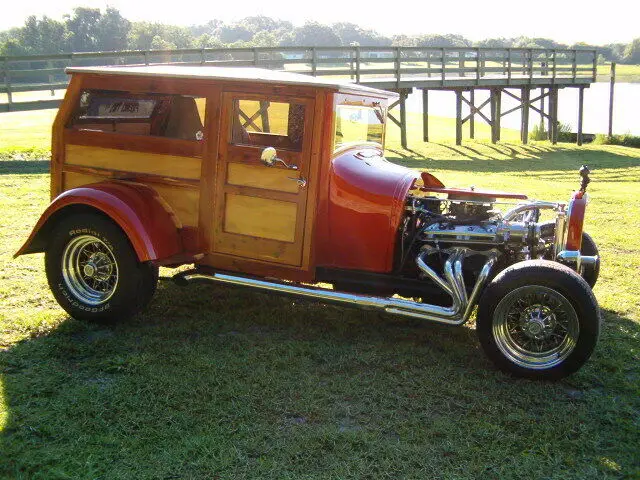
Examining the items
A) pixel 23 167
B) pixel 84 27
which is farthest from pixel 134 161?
pixel 84 27

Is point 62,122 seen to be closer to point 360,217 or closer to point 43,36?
point 360,217

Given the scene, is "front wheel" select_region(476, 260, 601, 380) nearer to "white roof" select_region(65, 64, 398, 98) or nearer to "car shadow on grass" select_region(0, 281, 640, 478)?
"car shadow on grass" select_region(0, 281, 640, 478)

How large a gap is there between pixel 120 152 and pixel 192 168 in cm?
67

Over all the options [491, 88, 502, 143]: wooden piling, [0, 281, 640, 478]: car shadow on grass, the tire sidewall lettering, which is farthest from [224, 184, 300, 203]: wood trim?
[491, 88, 502, 143]: wooden piling

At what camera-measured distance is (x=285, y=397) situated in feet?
13.7

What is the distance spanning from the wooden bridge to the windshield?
40.2 ft

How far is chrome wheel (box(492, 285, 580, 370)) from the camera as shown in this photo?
4.25 metres

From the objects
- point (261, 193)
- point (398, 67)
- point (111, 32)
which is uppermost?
point (111, 32)

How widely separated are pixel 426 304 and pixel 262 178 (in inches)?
60.0

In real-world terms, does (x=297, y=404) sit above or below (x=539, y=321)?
below

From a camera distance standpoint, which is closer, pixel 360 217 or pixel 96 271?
pixel 360 217

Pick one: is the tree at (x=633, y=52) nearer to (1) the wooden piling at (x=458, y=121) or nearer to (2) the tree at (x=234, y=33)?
(2) the tree at (x=234, y=33)

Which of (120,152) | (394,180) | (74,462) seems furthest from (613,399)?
(120,152)

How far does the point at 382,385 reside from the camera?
14.3 feet
